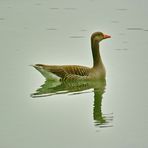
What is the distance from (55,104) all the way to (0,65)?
2.91 metres

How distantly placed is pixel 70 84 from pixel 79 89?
0.43 metres

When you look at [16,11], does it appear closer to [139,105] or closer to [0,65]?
[0,65]

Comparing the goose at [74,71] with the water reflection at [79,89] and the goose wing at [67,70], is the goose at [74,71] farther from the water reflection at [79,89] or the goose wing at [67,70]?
Result: the water reflection at [79,89]

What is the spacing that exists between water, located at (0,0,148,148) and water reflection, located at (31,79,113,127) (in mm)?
26

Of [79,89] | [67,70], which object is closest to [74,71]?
[67,70]

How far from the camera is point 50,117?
46.9 ft

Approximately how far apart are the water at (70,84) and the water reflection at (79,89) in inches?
1.0

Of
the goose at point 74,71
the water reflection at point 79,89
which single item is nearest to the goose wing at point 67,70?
the goose at point 74,71

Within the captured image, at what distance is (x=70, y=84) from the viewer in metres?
17.0

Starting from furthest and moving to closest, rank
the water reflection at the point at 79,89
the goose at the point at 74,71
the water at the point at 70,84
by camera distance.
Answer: the goose at the point at 74,71 → the water reflection at the point at 79,89 → the water at the point at 70,84

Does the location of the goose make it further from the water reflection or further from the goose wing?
the water reflection

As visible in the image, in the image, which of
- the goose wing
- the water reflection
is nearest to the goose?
the goose wing

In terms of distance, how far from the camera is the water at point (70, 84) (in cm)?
1335

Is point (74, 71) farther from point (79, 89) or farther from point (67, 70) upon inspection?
point (79, 89)
